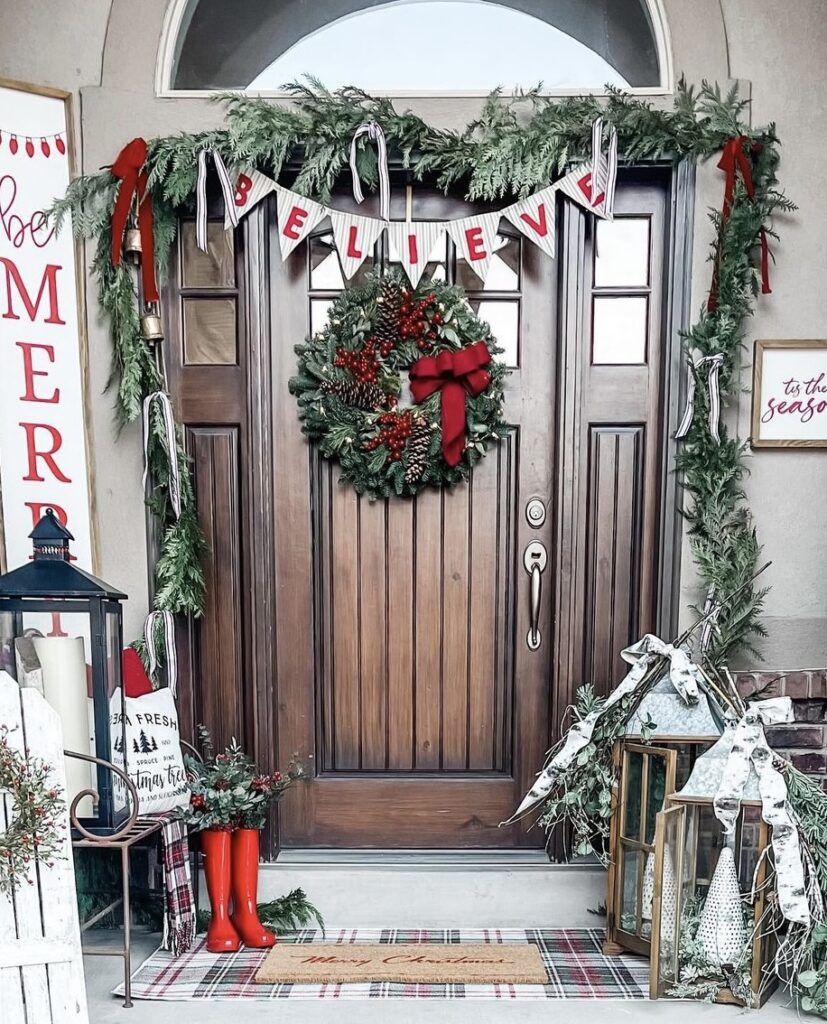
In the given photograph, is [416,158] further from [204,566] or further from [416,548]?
[204,566]

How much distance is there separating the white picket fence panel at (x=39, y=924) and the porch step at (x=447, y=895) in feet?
2.41

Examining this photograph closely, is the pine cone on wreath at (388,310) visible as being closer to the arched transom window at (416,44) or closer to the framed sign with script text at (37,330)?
the arched transom window at (416,44)

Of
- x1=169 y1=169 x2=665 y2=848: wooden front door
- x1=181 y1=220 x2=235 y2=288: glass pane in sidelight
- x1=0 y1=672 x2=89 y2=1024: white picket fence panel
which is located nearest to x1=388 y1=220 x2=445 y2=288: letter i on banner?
x1=169 y1=169 x2=665 y2=848: wooden front door

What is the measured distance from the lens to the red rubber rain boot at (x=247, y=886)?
212 cm

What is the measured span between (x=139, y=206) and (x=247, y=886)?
181cm

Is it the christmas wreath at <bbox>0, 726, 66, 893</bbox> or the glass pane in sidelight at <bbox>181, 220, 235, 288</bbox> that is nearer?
the christmas wreath at <bbox>0, 726, 66, 893</bbox>

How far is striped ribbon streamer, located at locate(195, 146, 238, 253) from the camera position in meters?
2.16

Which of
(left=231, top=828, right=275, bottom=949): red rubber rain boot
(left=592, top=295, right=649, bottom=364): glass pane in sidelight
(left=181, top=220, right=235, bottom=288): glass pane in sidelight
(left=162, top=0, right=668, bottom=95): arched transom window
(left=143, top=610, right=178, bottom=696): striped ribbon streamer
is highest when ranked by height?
(left=162, top=0, right=668, bottom=95): arched transom window

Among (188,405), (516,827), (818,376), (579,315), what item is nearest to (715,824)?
(516,827)

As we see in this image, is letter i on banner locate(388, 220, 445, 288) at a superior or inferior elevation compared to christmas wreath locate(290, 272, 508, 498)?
superior

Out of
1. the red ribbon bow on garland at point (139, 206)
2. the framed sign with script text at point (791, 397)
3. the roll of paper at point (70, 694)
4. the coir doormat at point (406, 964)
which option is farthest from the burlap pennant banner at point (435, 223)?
the coir doormat at point (406, 964)

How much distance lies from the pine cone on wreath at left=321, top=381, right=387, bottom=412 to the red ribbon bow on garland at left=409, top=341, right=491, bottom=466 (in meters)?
0.10

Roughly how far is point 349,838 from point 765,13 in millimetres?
2565

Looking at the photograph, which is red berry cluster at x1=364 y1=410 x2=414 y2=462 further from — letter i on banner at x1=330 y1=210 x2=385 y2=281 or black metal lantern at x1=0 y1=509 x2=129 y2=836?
black metal lantern at x1=0 y1=509 x2=129 y2=836
